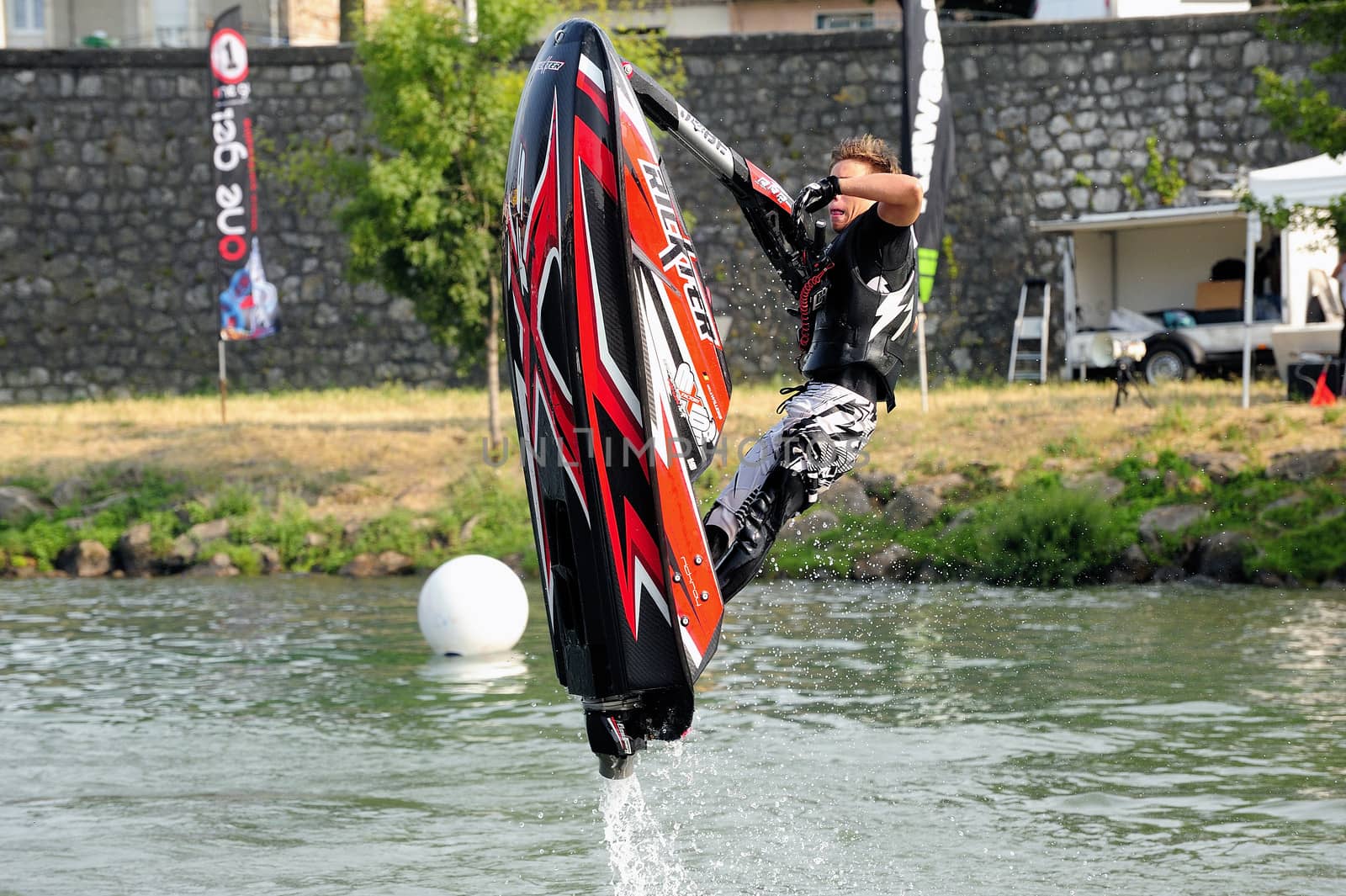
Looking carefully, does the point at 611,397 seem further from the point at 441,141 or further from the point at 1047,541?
the point at 441,141

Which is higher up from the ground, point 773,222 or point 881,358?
point 773,222

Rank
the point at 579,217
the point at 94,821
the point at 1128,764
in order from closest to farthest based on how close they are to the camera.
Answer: the point at 579,217, the point at 94,821, the point at 1128,764

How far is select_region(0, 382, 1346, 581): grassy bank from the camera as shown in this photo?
50.2 feet

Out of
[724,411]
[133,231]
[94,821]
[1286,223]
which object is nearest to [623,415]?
[724,411]

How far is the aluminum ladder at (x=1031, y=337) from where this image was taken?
24234 mm

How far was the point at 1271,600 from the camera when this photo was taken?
13.8 metres

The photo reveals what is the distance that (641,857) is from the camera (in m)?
7.72

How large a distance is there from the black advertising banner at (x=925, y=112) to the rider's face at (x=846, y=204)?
33.8 ft

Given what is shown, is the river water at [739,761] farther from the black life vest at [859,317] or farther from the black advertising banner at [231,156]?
the black advertising banner at [231,156]

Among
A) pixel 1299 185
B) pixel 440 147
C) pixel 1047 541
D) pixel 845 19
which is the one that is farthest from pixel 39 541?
pixel 845 19

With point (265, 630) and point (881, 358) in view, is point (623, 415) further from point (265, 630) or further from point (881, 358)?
point (265, 630)

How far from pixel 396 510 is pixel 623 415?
12170 mm

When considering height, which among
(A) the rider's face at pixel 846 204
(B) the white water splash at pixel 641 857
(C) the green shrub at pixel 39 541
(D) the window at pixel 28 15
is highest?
(D) the window at pixel 28 15

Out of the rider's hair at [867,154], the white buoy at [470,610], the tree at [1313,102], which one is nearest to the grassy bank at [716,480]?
the tree at [1313,102]
